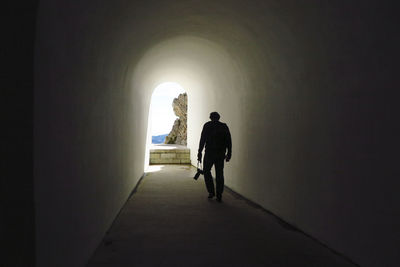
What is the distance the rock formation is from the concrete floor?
16217mm

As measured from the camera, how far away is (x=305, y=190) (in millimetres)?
3713

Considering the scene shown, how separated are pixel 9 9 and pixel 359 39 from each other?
120 inches

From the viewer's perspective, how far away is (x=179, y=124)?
75.3 feet

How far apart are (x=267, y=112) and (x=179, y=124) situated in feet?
59.8

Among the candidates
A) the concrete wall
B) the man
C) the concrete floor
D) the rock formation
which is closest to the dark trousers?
the man

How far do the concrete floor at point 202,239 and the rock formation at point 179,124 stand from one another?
638 inches

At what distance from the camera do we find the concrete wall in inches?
74.1

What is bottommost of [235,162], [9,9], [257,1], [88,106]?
[235,162]

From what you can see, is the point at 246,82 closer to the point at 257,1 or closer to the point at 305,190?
the point at 257,1

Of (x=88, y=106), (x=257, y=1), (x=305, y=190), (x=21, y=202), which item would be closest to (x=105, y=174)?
(x=88, y=106)

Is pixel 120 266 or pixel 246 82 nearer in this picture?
pixel 120 266

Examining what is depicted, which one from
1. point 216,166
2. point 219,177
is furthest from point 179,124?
point 219,177

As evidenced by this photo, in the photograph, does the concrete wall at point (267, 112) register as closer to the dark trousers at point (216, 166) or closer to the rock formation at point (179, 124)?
the dark trousers at point (216, 166)

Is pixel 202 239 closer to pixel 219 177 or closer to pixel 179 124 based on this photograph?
pixel 219 177
